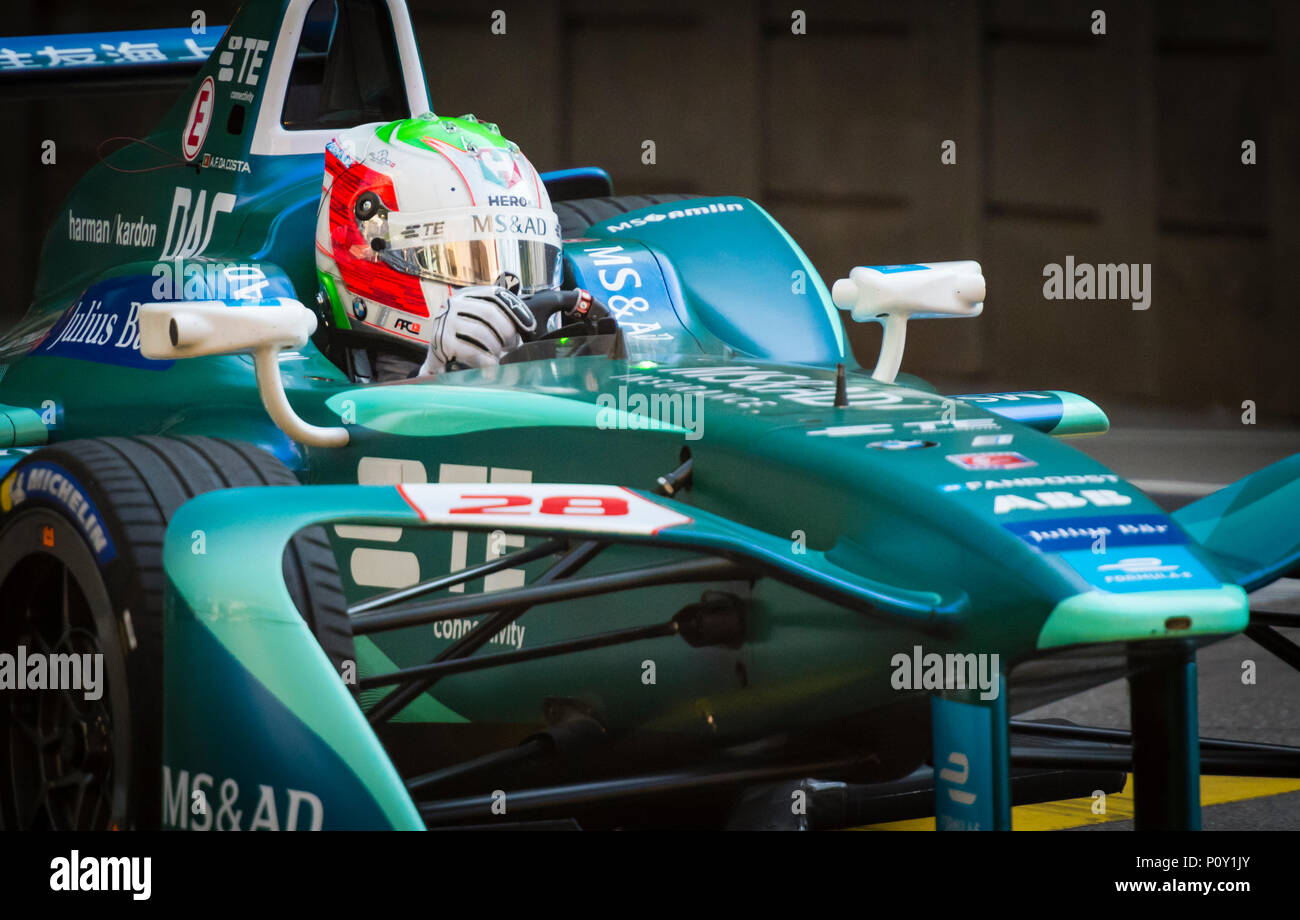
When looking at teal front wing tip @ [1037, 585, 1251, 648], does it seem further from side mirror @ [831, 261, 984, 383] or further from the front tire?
side mirror @ [831, 261, 984, 383]

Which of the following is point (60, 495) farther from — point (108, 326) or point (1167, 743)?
point (1167, 743)

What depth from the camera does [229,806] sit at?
250 cm

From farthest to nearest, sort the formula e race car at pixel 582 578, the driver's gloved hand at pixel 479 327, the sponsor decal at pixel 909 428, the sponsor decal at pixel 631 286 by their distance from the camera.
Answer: the sponsor decal at pixel 631 286 < the driver's gloved hand at pixel 479 327 < the sponsor decal at pixel 909 428 < the formula e race car at pixel 582 578

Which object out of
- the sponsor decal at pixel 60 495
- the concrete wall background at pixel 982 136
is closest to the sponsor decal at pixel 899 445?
the sponsor decal at pixel 60 495

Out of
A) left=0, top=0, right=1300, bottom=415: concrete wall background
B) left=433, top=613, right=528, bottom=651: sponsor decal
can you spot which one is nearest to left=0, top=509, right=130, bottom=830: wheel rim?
left=433, top=613, right=528, bottom=651: sponsor decal

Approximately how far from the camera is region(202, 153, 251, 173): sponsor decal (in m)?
4.66

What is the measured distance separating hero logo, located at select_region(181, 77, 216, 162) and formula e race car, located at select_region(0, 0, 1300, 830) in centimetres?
76

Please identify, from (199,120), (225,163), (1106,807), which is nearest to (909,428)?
(1106,807)

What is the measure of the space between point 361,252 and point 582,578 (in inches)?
56.2

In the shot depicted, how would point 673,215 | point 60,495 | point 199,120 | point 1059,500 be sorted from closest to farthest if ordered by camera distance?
1. point 1059,500
2. point 60,495
3. point 673,215
4. point 199,120

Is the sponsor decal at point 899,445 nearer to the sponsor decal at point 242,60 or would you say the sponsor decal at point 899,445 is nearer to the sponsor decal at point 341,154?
the sponsor decal at point 341,154

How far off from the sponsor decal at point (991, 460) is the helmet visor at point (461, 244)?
54.8 inches

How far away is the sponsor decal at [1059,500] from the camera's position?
2678 mm
